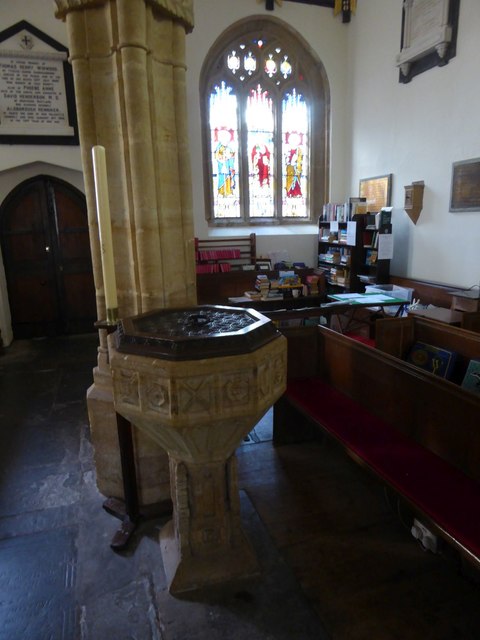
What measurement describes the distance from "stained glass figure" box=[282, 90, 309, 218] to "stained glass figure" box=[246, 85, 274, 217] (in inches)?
8.9

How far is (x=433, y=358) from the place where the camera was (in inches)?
114

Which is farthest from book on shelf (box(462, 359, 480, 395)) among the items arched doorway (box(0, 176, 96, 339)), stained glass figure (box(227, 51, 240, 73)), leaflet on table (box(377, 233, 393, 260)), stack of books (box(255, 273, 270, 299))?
stained glass figure (box(227, 51, 240, 73))

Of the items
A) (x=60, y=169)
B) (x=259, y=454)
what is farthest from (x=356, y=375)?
(x=60, y=169)

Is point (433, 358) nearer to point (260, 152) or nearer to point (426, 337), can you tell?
Result: point (426, 337)

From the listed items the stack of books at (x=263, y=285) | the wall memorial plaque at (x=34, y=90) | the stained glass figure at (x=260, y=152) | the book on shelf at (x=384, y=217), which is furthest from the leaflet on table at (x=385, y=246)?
the wall memorial plaque at (x=34, y=90)

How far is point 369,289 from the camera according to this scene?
510 cm

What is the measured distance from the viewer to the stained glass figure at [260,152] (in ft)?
21.9

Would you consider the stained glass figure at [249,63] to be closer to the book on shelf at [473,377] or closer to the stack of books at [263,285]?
the stack of books at [263,285]

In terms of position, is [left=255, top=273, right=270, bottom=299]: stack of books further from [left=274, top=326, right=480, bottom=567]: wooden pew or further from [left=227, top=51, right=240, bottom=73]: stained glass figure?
[left=227, top=51, right=240, bottom=73]: stained glass figure

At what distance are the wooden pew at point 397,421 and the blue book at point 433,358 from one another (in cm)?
72

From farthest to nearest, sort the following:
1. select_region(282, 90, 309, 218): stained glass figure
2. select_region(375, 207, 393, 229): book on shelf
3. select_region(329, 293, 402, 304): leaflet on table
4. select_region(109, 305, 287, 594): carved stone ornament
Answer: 1. select_region(282, 90, 309, 218): stained glass figure
2. select_region(375, 207, 393, 229): book on shelf
3. select_region(329, 293, 402, 304): leaflet on table
4. select_region(109, 305, 287, 594): carved stone ornament

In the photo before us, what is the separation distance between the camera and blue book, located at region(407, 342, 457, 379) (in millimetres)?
2787

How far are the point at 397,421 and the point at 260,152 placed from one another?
224 inches

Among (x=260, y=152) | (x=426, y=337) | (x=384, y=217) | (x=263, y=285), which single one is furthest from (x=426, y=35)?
(x=426, y=337)
